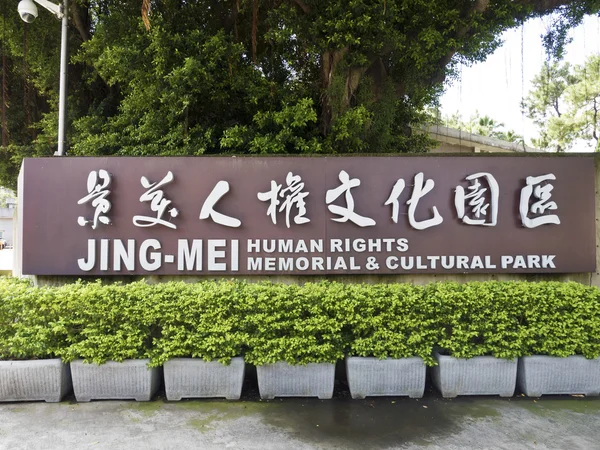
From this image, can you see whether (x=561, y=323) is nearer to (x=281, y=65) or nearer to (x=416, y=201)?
(x=416, y=201)

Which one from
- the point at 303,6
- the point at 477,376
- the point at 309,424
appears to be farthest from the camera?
the point at 303,6

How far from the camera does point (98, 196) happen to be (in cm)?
481

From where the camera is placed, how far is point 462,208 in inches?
192

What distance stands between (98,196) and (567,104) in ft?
83.2

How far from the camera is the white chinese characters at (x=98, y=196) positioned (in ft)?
15.7

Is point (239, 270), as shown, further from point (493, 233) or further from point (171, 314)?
point (493, 233)

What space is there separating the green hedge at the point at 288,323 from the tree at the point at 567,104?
1868cm

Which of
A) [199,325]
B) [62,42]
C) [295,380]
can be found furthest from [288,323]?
[62,42]

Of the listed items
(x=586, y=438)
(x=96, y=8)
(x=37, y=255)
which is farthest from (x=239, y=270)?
(x=96, y=8)

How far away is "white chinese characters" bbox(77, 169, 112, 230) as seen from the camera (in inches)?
188

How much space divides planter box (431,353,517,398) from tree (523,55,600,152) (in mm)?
19047

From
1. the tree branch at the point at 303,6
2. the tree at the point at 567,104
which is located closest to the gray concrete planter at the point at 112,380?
the tree branch at the point at 303,6

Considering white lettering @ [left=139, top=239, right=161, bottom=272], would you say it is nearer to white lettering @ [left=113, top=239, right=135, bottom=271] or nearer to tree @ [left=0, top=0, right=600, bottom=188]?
white lettering @ [left=113, top=239, right=135, bottom=271]

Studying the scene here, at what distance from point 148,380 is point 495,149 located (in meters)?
12.5
